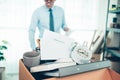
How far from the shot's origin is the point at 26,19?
273cm

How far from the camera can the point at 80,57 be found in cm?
64

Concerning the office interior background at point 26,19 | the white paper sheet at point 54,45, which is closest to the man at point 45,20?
the office interior background at point 26,19

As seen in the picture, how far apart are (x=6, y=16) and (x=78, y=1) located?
1227mm

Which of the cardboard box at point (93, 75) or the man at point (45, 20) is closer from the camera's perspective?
the cardboard box at point (93, 75)

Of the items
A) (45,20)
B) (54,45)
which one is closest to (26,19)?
(45,20)

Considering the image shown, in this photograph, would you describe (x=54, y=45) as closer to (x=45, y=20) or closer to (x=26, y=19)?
(x=45, y=20)

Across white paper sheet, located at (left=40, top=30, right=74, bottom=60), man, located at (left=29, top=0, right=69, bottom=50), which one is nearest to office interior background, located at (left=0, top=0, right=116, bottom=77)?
man, located at (left=29, top=0, right=69, bottom=50)

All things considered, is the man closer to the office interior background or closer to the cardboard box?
the office interior background

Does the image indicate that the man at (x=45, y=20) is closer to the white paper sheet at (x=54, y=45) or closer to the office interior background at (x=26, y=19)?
the office interior background at (x=26, y=19)

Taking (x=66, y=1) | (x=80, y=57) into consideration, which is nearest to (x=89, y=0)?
(x=66, y=1)

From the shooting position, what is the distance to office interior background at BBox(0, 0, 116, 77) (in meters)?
2.66

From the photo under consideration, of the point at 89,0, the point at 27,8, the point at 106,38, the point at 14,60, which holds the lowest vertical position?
the point at 14,60

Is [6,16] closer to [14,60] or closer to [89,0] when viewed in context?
[14,60]

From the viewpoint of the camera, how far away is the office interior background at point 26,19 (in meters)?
2.66
